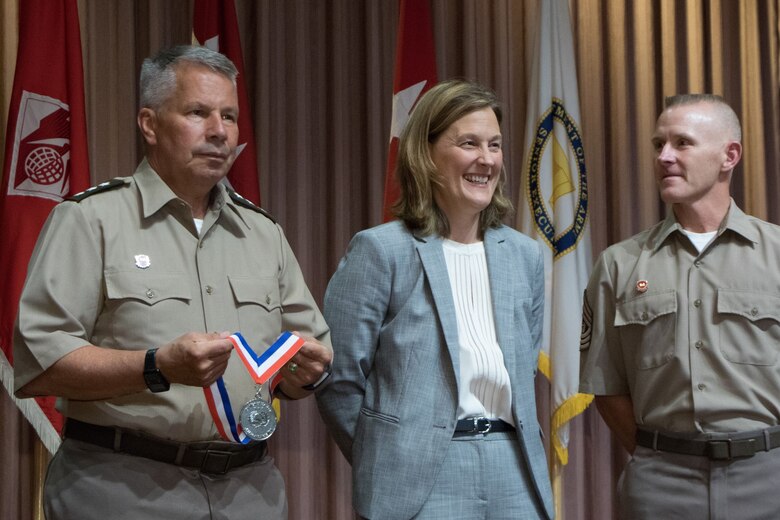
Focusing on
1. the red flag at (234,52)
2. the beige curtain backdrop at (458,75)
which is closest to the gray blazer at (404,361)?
the red flag at (234,52)

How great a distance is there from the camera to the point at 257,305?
7.64 ft

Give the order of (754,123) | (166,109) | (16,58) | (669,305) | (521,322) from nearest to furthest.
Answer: (166,109), (521,322), (669,305), (16,58), (754,123)

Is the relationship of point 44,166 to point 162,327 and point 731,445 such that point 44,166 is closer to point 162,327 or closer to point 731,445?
point 162,327

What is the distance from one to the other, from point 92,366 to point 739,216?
200 centimetres

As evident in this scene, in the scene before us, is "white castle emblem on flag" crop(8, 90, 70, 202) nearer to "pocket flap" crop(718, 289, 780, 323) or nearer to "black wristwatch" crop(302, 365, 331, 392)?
"black wristwatch" crop(302, 365, 331, 392)

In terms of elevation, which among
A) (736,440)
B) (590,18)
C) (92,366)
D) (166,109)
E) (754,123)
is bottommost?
(736,440)

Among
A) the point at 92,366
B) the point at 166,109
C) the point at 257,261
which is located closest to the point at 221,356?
the point at 92,366

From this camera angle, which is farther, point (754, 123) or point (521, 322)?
point (754, 123)

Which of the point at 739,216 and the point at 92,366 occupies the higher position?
the point at 739,216

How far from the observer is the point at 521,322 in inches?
100

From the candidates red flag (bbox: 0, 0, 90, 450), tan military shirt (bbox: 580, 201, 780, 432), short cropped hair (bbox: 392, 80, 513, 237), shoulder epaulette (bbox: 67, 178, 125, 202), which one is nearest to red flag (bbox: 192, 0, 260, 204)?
red flag (bbox: 0, 0, 90, 450)

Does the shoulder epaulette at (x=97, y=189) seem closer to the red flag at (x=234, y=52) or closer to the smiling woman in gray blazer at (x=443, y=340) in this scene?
the smiling woman in gray blazer at (x=443, y=340)

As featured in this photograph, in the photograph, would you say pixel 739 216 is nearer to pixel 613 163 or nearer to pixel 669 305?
pixel 669 305

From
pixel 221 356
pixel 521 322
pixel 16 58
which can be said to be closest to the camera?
pixel 221 356
